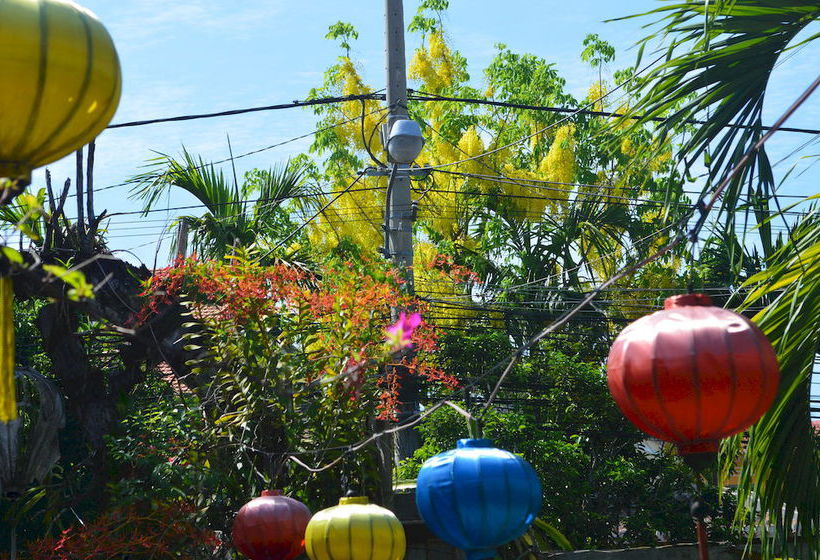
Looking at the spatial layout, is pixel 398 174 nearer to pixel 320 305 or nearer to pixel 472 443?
pixel 320 305

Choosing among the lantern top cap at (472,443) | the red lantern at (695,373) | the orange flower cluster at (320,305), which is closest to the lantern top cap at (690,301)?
the red lantern at (695,373)

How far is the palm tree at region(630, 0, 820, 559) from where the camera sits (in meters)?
5.30

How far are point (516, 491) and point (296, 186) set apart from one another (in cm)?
856

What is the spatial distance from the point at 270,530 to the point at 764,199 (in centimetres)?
324

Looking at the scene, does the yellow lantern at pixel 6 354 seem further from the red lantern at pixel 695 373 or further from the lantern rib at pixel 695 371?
the lantern rib at pixel 695 371

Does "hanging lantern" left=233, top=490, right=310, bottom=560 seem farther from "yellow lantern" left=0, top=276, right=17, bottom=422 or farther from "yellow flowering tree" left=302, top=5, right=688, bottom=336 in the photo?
"yellow flowering tree" left=302, top=5, right=688, bottom=336

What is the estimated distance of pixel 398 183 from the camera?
8.71 metres

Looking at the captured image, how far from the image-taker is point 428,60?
1848 cm

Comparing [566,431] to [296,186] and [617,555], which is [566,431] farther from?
[296,186]

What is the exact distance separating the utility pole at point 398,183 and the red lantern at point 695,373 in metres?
4.08

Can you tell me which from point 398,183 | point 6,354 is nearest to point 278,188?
point 398,183

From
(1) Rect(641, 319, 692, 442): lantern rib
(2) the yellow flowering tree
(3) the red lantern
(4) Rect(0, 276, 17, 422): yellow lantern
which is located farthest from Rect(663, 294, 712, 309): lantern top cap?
(2) the yellow flowering tree

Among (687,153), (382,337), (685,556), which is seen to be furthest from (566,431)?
(687,153)

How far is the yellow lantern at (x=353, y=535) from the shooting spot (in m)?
5.55
